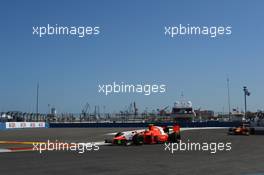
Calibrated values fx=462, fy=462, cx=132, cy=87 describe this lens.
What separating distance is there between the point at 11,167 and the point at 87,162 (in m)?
2.48

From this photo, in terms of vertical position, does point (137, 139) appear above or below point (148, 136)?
below

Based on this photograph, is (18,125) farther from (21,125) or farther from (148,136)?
(148,136)

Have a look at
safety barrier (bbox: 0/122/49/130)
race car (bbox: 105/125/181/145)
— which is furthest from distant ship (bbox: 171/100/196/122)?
race car (bbox: 105/125/181/145)

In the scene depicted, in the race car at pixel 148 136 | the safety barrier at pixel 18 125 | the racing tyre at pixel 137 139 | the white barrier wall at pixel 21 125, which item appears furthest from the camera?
the white barrier wall at pixel 21 125

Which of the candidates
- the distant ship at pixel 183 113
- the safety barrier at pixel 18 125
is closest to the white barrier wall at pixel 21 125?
→ the safety barrier at pixel 18 125

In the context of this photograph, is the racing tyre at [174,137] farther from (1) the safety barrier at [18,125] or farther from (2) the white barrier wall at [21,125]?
(2) the white barrier wall at [21,125]

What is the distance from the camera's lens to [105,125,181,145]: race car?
2386cm

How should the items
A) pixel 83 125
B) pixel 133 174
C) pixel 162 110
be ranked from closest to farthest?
pixel 133 174, pixel 83 125, pixel 162 110

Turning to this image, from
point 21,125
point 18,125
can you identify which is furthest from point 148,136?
point 21,125

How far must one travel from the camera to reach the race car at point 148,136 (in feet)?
78.3

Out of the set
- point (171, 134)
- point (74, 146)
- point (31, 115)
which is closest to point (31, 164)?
point (74, 146)

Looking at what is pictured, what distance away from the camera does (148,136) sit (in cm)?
2473

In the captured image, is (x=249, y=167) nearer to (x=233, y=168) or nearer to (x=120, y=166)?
(x=233, y=168)

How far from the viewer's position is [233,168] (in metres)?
13.0
